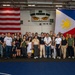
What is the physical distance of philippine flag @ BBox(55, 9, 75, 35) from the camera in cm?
1569

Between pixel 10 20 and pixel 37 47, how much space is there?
15.8ft

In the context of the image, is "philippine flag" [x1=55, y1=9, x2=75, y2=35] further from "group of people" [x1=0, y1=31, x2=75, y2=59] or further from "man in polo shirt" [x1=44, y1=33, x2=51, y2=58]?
"man in polo shirt" [x1=44, y1=33, x2=51, y2=58]

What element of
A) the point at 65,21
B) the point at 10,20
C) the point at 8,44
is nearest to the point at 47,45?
the point at 8,44

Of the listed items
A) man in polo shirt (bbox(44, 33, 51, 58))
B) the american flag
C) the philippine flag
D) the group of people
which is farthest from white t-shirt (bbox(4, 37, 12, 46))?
the philippine flag

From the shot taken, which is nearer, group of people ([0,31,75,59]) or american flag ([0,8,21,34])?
group of people ([0,31,75,59])

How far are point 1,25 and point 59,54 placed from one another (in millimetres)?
5803

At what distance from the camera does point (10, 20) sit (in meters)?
16.0

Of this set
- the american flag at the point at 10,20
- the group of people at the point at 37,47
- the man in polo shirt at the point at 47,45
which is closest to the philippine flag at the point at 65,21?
the american flag at the point at 10,20

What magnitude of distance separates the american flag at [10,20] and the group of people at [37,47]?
3518 mm

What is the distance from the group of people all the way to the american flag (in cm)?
352

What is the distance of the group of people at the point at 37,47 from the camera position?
12156 millimetres

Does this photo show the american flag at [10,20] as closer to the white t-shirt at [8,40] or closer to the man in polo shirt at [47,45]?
the white t-shirt at [8,40]

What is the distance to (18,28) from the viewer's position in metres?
16.0

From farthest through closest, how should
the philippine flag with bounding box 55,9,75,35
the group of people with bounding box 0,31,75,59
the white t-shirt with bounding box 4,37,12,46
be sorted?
the philippine flag with bounding box 55,9,75,35 < the group of people with bounding box 0,31,75,59 < the white t-shirt with bounding box 4,37,12,46
